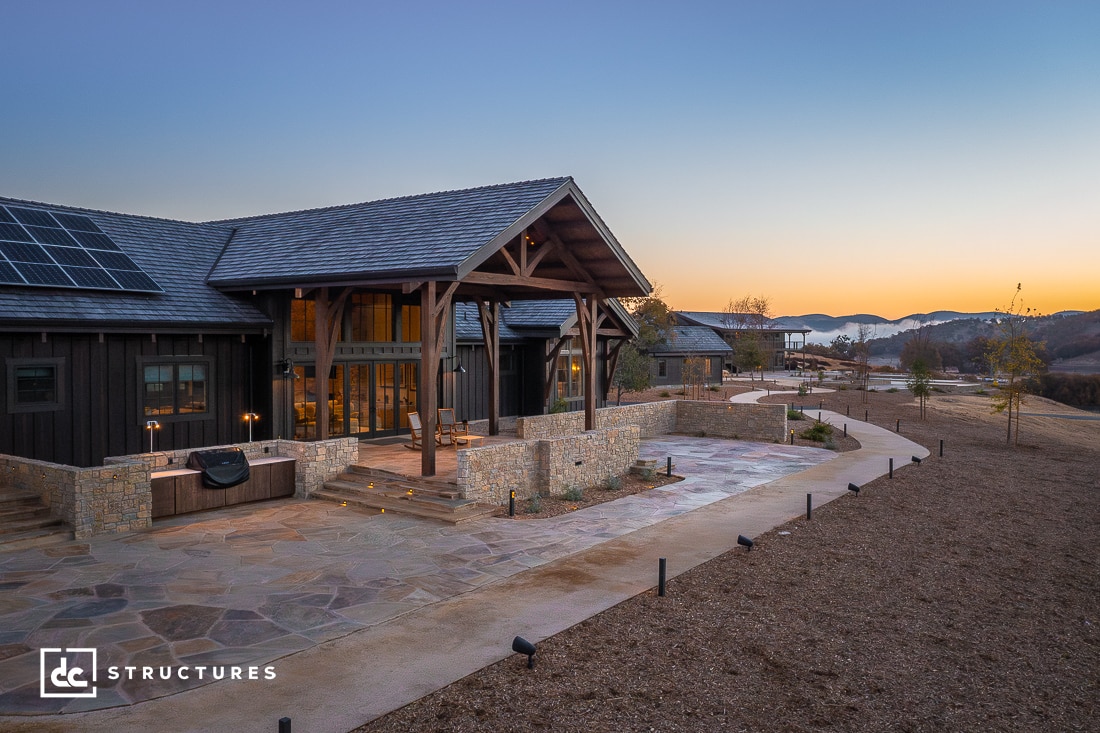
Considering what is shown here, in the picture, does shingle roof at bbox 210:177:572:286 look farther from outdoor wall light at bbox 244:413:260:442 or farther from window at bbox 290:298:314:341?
outdoor wall light at bbox 244:413:260:442

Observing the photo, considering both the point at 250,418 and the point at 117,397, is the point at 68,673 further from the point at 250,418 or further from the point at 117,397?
the point at 250,418

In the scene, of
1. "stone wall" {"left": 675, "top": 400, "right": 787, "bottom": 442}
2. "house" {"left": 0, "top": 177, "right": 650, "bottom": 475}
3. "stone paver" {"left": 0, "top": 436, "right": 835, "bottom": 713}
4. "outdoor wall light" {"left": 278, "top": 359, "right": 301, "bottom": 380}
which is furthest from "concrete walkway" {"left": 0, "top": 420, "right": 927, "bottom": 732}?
"stone wall" {"left": 675, "top": 400, "right": 787, "bottom": 442}

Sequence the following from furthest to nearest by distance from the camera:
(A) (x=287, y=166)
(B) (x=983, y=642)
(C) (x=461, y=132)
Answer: (A) (x=287, y=166), (C) (x=461, y=132), (B) (x=983, y=642)

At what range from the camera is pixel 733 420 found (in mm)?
24812

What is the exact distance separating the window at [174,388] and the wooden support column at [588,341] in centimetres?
912

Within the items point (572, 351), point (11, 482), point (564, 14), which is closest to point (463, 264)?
point (11, 482)

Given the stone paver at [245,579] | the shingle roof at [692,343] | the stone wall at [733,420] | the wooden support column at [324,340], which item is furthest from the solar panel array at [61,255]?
the shingle roof at [692,343]

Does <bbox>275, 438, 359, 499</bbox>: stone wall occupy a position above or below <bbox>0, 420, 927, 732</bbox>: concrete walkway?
above

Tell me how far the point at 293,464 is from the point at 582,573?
295 inches

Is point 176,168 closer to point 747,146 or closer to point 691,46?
point 691,46

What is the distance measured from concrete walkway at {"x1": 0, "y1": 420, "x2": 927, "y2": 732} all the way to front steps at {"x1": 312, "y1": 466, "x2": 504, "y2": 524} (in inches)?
32.7

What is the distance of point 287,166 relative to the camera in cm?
3600

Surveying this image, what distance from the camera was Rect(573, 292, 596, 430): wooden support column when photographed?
1783 centimetres

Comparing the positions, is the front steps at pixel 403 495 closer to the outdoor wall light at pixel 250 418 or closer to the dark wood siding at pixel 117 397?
the outdoor wall light at pixel 250 418
